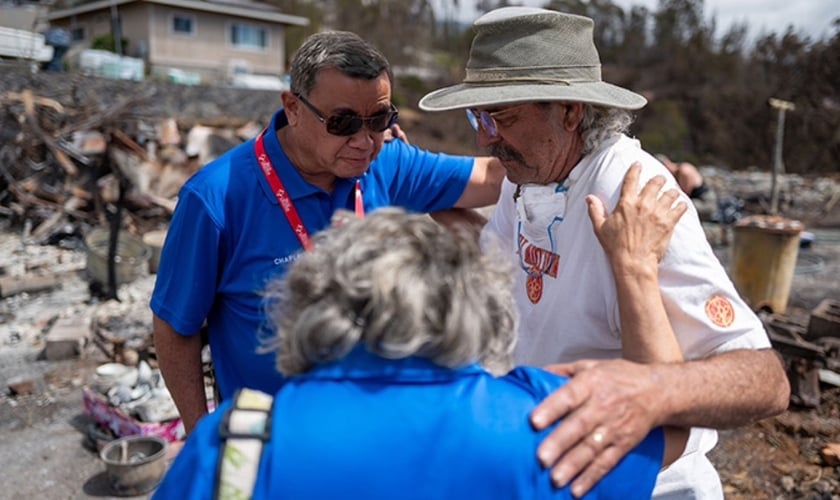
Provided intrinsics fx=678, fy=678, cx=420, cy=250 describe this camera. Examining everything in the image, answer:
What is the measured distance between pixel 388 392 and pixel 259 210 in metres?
1.28

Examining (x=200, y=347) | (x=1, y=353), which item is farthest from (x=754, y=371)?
(x=1, y=353)

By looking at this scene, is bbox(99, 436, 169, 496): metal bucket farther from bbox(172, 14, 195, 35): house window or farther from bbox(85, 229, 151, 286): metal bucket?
bbox(172, 14, 195, 35): house window

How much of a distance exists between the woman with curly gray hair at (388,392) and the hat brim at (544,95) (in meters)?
0.77

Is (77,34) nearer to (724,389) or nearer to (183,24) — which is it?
(183,24)

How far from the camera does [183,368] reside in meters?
2.39

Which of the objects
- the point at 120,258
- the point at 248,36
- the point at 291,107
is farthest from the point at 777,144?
the point at 248,36

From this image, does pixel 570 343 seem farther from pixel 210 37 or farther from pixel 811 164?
pixel 210 37

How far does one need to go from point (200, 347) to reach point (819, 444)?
479cm

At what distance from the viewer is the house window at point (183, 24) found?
33500 mm

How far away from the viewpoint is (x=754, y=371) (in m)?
1.62

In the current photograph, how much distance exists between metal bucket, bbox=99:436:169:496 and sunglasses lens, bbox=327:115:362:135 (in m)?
3.23

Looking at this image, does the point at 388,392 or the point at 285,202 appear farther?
the point at 285,202

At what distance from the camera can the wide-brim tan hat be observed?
1.90 metres

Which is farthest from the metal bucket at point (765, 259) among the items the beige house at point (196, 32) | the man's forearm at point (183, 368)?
the beige house at point (196, 32)
